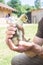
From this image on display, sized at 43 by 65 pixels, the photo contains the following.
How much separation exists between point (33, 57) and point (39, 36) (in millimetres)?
170

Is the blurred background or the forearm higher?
the forearm

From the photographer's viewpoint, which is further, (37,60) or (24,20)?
(37,60)

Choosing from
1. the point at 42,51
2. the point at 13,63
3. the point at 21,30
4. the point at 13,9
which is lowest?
the point at 13,9

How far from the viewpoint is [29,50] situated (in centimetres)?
144

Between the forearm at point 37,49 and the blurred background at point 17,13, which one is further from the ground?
the forearm at point 37,49

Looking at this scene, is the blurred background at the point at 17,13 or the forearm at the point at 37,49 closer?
the forearm at the point at 37,49

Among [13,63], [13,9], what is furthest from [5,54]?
[13,9]

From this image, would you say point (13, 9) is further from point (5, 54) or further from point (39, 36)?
point (39, 36)

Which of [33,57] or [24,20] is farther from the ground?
[24,20]

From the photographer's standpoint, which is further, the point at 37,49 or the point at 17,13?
the point at 17,13

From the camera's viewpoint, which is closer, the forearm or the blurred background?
the forearm

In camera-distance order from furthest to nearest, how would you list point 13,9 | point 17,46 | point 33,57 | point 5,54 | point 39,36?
point 13,9 < point 5,54 < point 39,36 < point 33,57 < point 17,46

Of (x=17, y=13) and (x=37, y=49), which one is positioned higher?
(x=37, y=49)

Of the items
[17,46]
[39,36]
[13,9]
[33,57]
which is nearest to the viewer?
[17,46]
